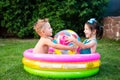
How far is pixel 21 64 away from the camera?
19.9 feet

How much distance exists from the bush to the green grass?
1411 mm

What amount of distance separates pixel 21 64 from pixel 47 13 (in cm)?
430

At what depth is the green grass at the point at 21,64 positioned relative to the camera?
16.9ft

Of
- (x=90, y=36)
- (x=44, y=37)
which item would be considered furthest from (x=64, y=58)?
(x=90, y=36)

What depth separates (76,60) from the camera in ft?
15.9

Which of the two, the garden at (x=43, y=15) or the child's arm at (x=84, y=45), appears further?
the garden at (x=43, y=15)

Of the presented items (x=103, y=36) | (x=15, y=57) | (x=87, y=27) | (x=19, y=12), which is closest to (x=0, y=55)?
(x=15, y=57)

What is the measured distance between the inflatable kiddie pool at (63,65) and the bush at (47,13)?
16.0ft

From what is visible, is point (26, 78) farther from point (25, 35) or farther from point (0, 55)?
point (25, 35)

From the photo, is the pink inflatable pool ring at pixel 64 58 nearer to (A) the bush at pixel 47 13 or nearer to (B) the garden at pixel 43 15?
(B) the garden at pixel 43 15

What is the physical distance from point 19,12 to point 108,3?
305 cm

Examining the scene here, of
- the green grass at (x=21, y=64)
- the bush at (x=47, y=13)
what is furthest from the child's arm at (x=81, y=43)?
the bush at (x=47, y=13)

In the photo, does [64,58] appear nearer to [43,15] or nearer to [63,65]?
[63,65]

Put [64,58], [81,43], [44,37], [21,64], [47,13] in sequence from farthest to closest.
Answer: [47,13] < [21,64] < [44,37] < [81,43] < [64,58]
